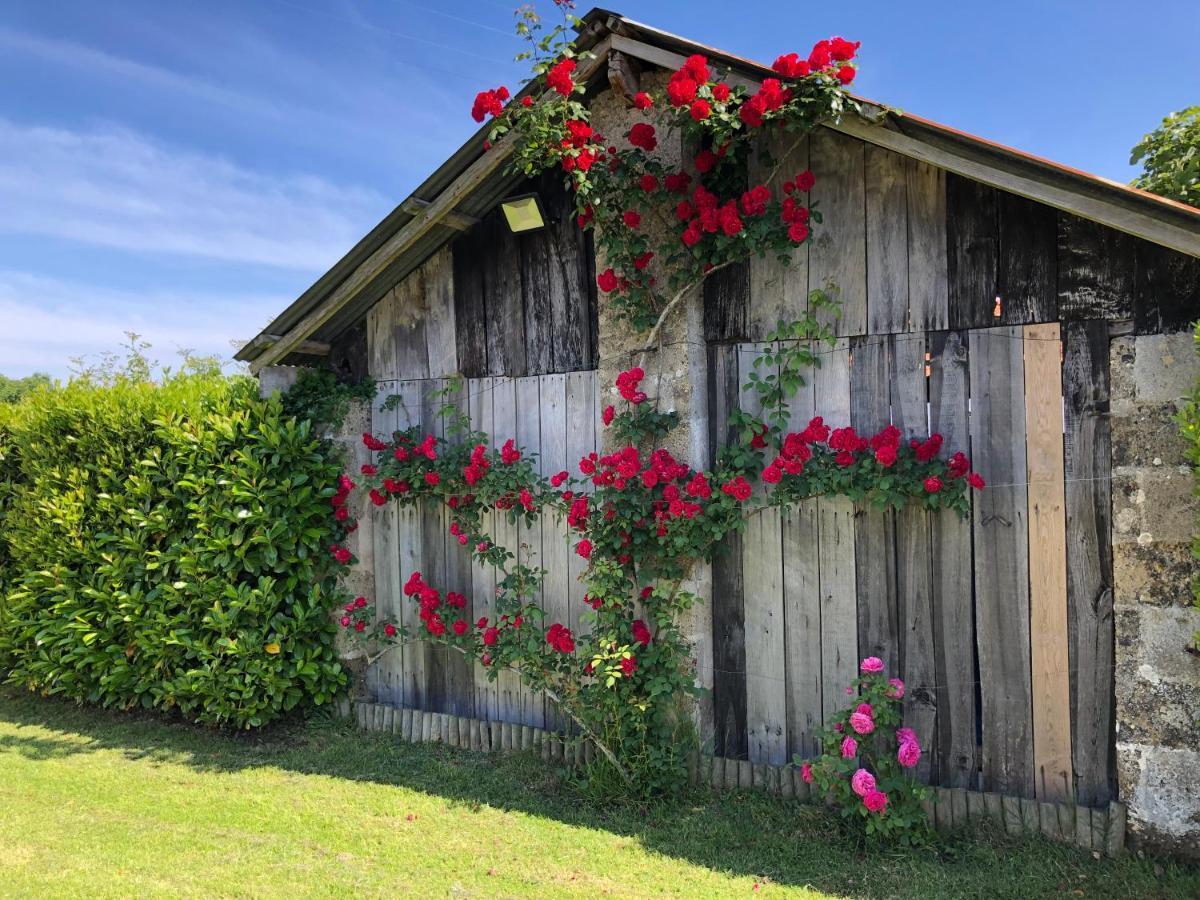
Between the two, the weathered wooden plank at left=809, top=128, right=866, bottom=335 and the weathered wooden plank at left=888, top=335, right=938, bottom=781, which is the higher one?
the weathered wooden plank at left=809, top=128, right=866, bottom=335

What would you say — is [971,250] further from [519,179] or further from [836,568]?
[519,179]

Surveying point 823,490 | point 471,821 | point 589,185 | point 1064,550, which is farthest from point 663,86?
point 471,821

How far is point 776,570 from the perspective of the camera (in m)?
4.27

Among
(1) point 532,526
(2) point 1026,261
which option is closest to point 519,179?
(1) point 532,526

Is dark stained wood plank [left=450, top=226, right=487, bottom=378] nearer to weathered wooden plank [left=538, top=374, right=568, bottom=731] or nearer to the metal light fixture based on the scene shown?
the metal light fixture

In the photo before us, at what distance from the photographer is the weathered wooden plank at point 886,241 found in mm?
3939

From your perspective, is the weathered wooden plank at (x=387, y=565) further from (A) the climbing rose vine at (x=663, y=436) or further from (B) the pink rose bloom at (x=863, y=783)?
(B) the pink rose bloom at (x=863, y=783)

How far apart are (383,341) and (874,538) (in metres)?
3.64

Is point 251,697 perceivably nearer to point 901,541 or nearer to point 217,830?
point 217,830

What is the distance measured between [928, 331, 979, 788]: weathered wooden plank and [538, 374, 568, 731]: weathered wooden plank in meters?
2.14

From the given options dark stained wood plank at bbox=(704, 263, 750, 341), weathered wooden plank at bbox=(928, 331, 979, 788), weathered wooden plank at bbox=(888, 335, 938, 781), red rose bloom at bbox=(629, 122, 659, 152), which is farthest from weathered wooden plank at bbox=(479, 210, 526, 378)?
weathered wooden plank at bbox=(928, 331, 979, 788)

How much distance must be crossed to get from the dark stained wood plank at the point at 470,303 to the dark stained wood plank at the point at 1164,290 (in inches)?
143

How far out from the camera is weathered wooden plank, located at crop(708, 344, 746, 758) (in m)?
4.37

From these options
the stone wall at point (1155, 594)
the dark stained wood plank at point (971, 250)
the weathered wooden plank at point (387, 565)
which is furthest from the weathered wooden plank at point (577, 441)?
the stone wall at point (1155, 594)
